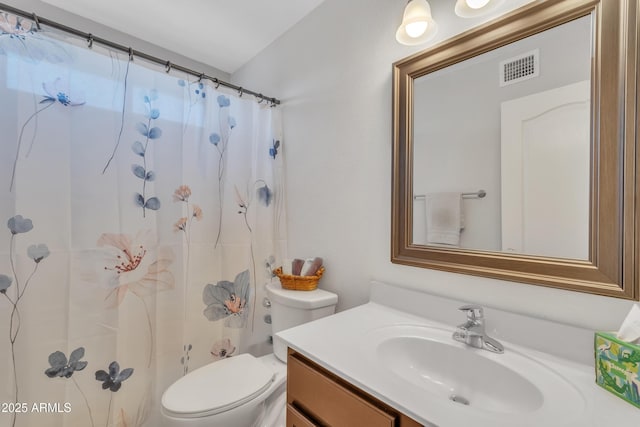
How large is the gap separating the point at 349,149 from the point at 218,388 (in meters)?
1.28

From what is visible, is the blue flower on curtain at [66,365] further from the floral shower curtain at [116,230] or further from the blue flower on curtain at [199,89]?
the blue flower on curtain at [199,89]

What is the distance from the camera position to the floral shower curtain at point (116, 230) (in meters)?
1.11

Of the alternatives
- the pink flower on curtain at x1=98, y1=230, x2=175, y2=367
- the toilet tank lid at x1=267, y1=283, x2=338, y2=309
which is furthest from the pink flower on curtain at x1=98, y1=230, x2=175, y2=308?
the toilet tank lid at x1=267, y1=283, x2=338, y2=309

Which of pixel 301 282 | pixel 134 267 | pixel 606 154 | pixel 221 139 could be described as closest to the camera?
pixel 606 154

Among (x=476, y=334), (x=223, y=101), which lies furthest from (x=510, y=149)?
(x=223, y=101)

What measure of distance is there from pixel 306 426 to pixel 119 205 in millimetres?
1249

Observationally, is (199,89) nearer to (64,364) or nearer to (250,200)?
(250,200)

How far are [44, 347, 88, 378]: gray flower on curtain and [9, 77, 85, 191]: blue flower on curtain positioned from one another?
2.41 feet

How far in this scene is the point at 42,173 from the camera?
114cm

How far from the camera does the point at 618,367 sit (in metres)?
0.60

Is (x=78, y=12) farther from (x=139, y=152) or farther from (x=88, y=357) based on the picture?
(x=88, y=357)

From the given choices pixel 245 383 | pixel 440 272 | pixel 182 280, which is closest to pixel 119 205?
pixel 182 280

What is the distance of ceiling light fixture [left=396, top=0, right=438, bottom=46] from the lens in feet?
3.22

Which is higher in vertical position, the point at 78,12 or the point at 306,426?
the point at 78,12
